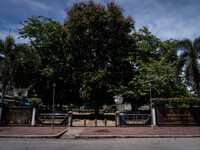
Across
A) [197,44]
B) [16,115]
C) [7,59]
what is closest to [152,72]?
[197,44]

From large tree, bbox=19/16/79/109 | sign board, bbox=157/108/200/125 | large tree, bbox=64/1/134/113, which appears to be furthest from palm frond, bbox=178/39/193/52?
large tree, bbox=19/16/79/109

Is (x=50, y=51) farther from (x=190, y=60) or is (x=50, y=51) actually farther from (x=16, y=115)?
(x=190, y=60)

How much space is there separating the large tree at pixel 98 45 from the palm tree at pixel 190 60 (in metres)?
7.81

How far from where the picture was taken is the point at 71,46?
949 inches

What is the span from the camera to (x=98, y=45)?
77.6 feet

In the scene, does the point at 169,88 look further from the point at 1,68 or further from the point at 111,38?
the point at 1,68

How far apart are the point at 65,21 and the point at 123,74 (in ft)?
40.7

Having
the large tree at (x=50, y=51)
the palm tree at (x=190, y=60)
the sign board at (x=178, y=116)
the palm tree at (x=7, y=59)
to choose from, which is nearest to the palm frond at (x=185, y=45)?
the palm tree at (x=190, y=60)

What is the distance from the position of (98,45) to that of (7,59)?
12.5m

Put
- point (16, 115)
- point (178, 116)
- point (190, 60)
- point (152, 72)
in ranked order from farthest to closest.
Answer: point (152, 72), point (190, 60), point (178, 116), point (16, 115)

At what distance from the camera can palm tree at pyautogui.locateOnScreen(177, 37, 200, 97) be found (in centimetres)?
1617

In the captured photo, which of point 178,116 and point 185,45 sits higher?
point 185,45

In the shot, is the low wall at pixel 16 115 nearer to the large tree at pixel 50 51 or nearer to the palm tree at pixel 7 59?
the palm tree at pixel 7 59

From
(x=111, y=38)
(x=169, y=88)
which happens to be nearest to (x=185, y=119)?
(x=169, y=88)
